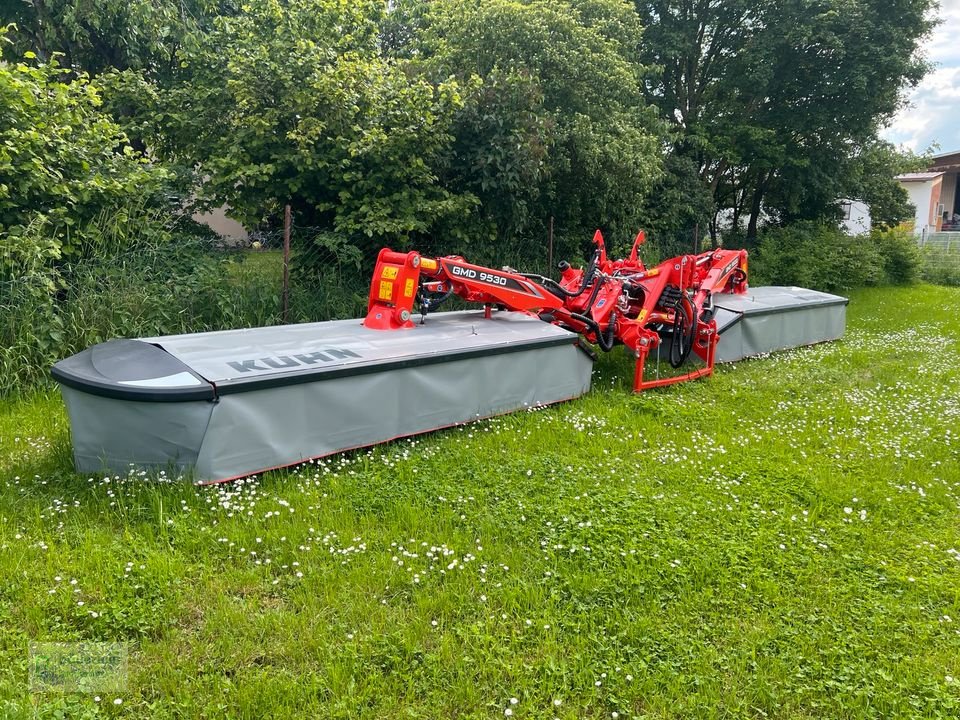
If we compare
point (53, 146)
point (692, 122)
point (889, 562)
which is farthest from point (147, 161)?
point (692, 122)

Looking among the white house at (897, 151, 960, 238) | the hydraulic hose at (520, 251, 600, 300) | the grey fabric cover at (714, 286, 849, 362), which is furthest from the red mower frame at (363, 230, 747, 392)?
the white house at (897, 151, 960, 238)

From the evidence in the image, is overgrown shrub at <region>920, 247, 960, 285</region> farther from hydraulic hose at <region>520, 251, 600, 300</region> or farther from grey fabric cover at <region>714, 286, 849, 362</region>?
hydraulic hose at <region>520, 251, 600, 300</region>

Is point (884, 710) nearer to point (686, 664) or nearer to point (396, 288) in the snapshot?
point (686, 664)

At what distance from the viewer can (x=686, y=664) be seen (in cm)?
258

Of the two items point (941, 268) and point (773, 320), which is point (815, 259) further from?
point (773, 320)

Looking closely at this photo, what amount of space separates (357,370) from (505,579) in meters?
1.75

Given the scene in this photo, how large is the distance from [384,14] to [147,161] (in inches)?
145

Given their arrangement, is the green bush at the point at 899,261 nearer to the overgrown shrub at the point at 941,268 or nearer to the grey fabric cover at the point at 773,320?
the overgrown shrub at the point at 941,268

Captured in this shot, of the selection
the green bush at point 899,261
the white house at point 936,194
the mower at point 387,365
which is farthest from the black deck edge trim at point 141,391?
the white house at point 936,194

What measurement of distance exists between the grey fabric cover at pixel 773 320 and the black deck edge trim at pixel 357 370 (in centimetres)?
328

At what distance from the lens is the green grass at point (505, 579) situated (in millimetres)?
2420

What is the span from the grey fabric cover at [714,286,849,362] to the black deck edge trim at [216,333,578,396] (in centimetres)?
328

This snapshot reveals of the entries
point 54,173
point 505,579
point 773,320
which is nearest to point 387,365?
point 505,579

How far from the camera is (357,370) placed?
4.25 meters
